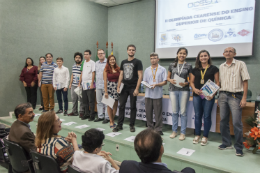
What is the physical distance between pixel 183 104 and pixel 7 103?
14.3ft

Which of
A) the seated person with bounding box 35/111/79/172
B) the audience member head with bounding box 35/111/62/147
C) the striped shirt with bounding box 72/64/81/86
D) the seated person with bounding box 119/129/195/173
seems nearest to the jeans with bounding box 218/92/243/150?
the seated person with bounding box 119/129/195/173

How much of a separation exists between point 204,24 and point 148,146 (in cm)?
461

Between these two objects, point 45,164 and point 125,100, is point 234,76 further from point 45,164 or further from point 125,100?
point 45,164

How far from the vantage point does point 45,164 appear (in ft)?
4.15

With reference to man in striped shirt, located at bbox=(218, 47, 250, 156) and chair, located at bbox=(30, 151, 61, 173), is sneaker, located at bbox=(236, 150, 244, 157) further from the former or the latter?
chair, located at bbox=(30, 151, 61, 173)

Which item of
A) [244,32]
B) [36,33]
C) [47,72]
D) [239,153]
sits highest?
[36,33]

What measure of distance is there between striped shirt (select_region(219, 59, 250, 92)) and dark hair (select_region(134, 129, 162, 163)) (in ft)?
5.74

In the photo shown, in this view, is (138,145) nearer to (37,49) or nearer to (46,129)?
(46,129)

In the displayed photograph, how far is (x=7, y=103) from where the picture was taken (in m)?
4.65

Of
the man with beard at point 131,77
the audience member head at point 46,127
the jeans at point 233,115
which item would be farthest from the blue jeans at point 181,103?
the audience member head at point 46,127

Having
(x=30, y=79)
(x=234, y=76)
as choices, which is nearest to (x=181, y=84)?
(x=234, y=76)

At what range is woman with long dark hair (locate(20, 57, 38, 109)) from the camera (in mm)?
4633

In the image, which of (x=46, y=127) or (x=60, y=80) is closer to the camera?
(x=46, y=127)

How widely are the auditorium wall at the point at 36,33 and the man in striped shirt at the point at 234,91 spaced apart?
14.7ft
